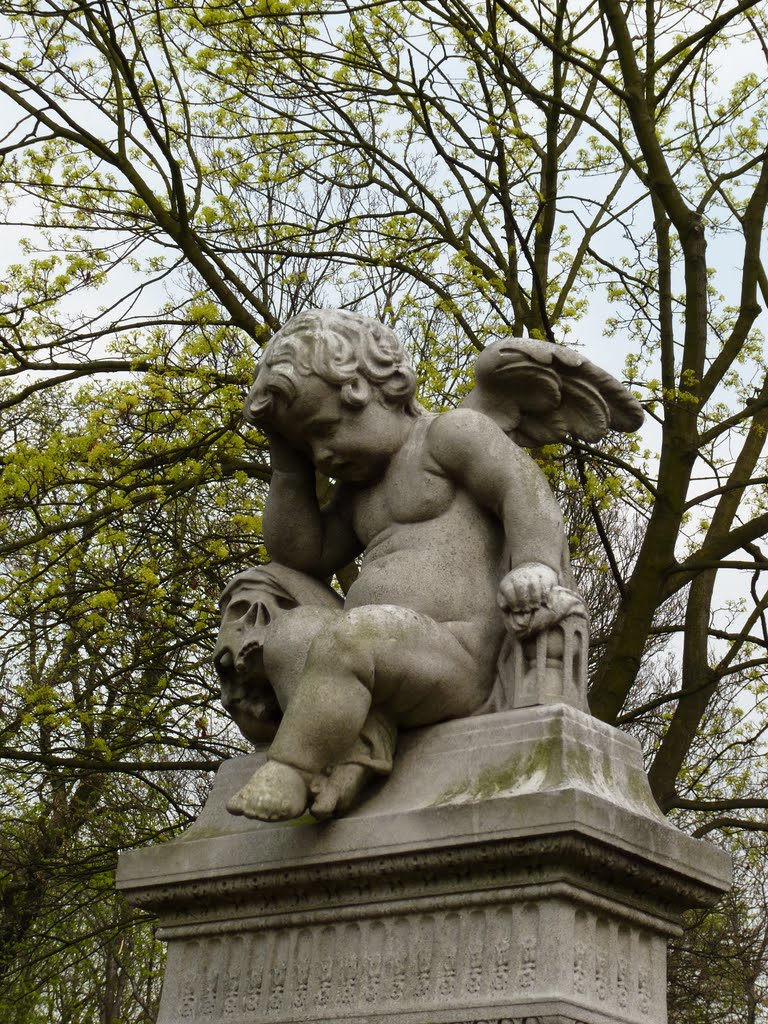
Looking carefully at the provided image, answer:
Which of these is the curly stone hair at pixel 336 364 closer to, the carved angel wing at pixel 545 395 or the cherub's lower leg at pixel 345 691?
the carved angel wing at pixel 545 395

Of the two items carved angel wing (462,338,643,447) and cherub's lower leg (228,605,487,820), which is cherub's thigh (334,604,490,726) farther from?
carved angel wing (462,338,643,447)

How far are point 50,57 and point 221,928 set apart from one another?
7970 millimetres

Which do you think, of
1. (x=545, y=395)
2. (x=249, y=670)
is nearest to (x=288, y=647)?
(x=249, y=670)

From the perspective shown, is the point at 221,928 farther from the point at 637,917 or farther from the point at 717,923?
the point at 717,923

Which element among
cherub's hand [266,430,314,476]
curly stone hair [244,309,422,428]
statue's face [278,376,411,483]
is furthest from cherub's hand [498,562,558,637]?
cherub's hand [266,430,314,476]

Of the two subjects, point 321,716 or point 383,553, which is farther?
point 383,553

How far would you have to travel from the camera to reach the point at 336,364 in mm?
4113

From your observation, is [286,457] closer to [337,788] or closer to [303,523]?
[303,523]

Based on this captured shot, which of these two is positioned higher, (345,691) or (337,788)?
(345,691)

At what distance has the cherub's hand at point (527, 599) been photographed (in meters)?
3.71

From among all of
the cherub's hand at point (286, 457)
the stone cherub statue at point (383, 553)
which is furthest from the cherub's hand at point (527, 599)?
the cherub's hand at point (286, 457)

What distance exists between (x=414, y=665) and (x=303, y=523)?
31.7 inches

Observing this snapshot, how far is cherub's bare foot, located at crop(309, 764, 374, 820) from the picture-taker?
3.65 metres

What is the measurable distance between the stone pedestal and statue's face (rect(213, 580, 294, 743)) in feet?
1.00
